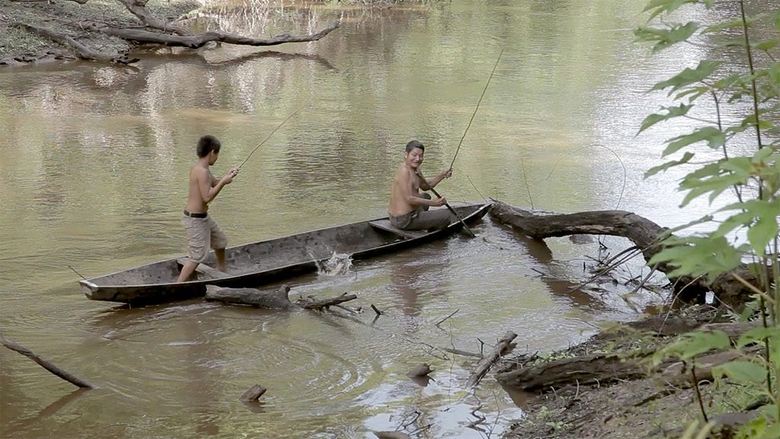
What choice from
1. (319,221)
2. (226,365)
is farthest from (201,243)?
(319,221)

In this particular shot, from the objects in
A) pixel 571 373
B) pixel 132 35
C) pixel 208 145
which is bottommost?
pixel 571 373

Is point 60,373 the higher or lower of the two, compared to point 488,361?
higher

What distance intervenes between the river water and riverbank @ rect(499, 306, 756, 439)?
328mm

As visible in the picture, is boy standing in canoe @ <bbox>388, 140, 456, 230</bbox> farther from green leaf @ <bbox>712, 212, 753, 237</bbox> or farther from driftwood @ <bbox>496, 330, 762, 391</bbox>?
green leaf @ <bbox>712, 212, 753, 237</bbox>

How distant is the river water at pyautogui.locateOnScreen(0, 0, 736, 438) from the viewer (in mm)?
5973

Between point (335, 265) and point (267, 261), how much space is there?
61cm

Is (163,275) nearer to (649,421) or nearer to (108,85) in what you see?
(649,421)

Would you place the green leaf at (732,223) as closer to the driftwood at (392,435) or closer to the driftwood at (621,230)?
the driftwood at (392,435)

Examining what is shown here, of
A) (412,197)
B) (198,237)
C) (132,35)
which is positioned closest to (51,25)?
(132,35)

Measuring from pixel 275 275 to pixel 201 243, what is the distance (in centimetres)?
69

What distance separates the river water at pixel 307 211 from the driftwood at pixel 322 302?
136 millimetres

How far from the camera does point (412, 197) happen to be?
9.34 metres

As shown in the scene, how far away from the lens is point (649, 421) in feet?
13.9

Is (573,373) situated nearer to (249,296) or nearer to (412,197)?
(249,296)
